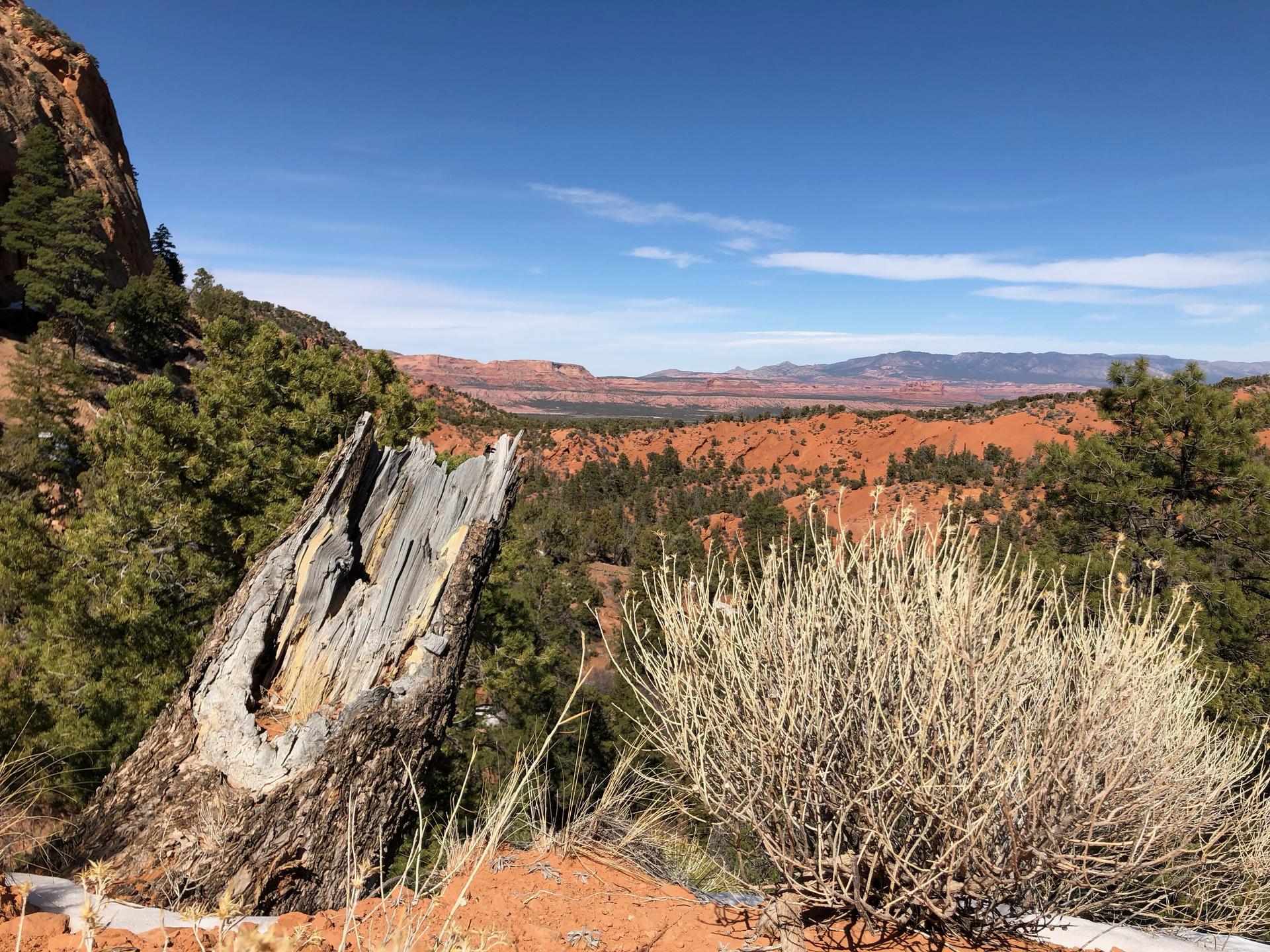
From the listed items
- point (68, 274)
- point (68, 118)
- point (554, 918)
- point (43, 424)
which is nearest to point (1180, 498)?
point (554, 918)

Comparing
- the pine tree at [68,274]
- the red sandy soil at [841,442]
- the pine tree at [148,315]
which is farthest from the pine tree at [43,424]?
the red sandy soil at [841,442]

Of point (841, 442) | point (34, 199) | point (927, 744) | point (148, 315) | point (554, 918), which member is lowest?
point (554, 918)

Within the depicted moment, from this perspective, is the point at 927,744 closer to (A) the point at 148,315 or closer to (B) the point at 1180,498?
(B) the point at 1180,498

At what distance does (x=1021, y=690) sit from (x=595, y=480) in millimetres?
53921

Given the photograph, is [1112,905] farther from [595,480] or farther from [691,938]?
[595,480]

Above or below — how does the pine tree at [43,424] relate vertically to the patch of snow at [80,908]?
above

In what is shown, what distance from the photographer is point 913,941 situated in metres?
3.26

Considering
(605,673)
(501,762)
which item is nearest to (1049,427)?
(605,673)

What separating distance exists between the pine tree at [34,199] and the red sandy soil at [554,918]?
129ft

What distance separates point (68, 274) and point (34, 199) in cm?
423

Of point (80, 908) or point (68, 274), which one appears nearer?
point (80, 908)

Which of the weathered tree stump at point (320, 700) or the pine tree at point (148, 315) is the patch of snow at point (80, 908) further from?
the pine tree at point (148, 315)

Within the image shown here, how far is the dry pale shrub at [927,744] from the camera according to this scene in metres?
3.08

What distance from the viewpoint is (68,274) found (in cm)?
2962
